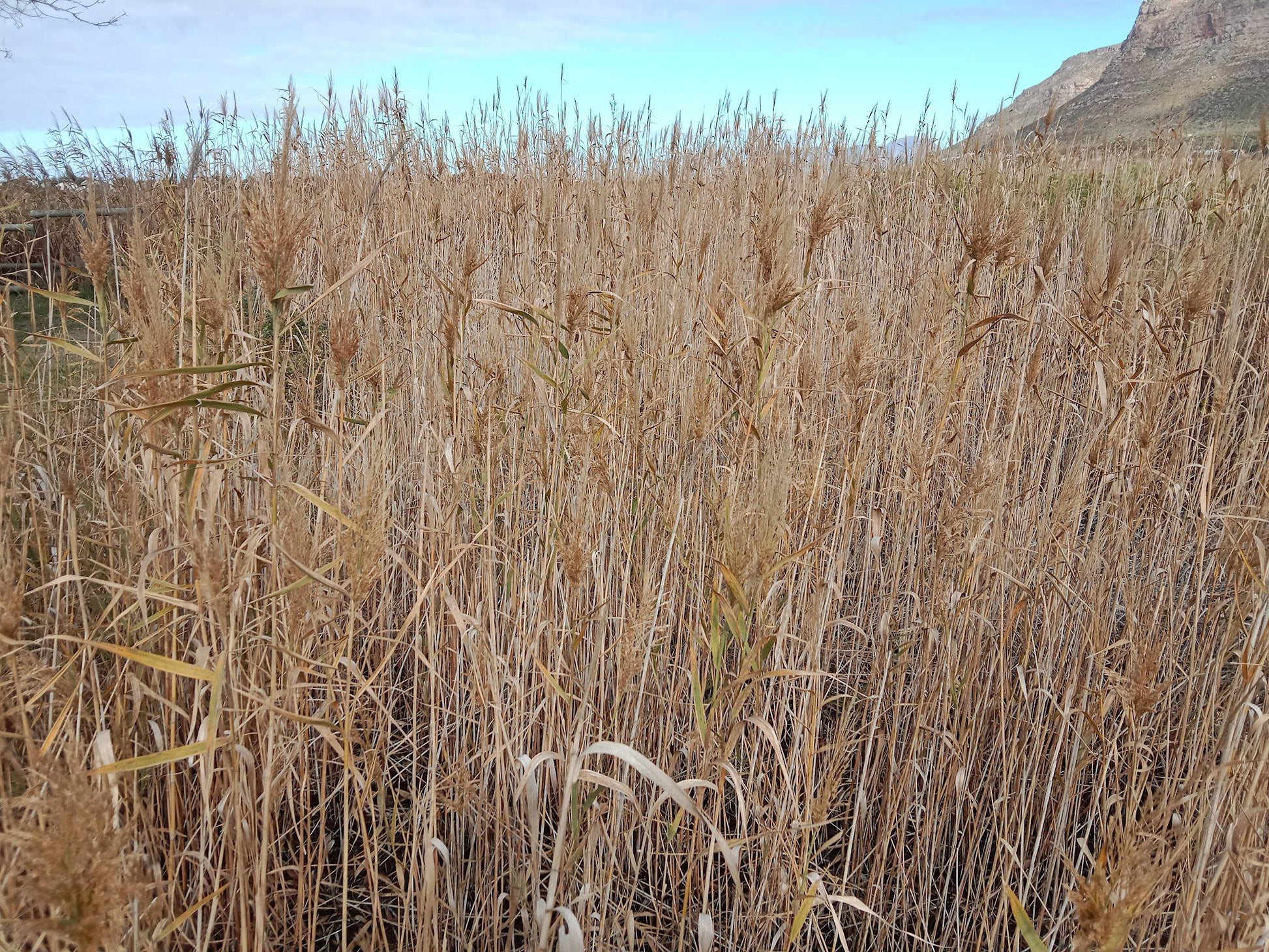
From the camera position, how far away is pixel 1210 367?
7.73 ft

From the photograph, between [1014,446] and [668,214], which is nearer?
[1014,446]

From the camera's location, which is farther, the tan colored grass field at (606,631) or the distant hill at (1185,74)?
the distant hill at (1185,74)

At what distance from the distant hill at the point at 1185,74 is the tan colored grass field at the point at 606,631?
21528 millimetres

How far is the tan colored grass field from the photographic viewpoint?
0.82m

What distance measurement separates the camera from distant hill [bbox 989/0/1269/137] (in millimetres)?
29625

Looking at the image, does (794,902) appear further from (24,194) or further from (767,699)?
(24,194)

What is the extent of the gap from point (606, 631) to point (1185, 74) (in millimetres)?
48324

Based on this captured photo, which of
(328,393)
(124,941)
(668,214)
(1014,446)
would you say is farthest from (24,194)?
(1014,446)

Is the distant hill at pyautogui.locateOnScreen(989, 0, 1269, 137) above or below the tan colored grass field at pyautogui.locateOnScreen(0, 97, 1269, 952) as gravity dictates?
above

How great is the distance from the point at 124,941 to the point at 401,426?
1104 millimetres

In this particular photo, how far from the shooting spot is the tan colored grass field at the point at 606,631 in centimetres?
82

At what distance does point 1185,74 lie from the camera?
36750 millimetres

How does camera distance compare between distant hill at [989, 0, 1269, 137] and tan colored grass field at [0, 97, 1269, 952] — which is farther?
distant hill at [989, 0, 1269, 137]

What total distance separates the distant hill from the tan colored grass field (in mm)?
21528
